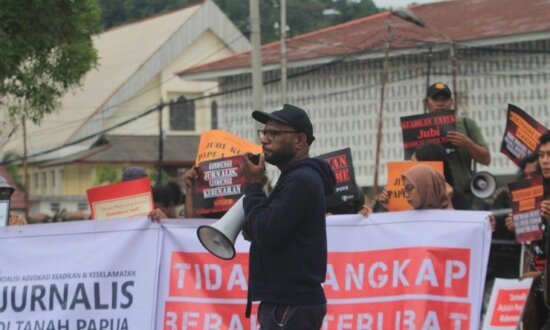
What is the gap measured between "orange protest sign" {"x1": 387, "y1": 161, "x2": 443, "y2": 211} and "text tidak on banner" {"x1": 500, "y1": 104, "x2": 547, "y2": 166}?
766 millimetres

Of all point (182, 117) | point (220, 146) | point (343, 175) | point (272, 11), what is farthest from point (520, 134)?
point (272, 11)

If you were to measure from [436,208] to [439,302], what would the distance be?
0.61 meters

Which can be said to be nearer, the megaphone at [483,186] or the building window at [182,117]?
the megaphone at [483,186]

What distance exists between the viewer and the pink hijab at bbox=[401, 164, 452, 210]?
7.79 m

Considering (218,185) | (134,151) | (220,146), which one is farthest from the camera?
(134,151)

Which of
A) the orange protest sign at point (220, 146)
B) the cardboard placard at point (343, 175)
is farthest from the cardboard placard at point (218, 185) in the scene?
the cardboard placard at point (343, 175)

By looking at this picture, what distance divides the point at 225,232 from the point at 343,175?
2.48 metres

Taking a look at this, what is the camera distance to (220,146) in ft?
28.5

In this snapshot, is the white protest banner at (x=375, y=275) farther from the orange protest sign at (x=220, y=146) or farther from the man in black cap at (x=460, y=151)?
the man in black cap at (x=460, y=151)

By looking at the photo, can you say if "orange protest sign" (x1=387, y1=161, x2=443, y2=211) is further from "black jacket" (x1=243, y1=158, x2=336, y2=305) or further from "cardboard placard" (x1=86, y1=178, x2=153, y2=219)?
"black jacket" (x1=243, y1=158, x2=336, y2=305)

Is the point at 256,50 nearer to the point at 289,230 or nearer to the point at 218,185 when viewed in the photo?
the point at 218,185

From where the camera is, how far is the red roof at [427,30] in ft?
104

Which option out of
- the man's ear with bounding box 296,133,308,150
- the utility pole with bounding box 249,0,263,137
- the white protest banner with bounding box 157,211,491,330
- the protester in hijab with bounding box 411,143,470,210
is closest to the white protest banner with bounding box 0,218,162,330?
the white protest banner with bounding box 157,211,491,330

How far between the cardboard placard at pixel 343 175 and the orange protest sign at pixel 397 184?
25 cm
